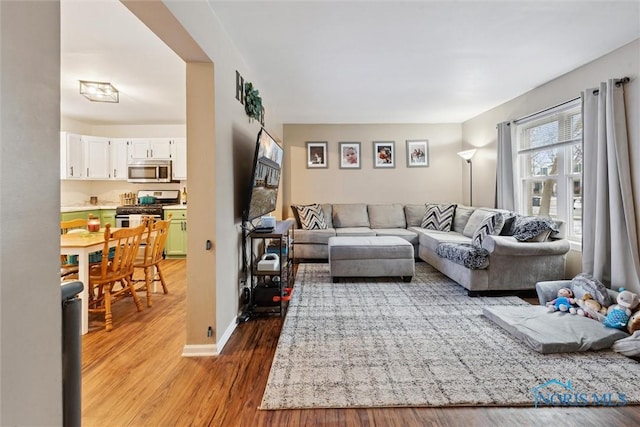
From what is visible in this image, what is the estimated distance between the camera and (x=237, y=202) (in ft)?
9.20

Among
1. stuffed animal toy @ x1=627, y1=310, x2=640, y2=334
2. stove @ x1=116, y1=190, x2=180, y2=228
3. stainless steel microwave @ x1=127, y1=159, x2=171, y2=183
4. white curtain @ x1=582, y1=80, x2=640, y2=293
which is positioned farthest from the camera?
stainless steel microwave @ x1=127, y1=159, x2=171, y2=183

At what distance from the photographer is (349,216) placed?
18.9 feet

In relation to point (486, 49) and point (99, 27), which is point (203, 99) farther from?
point (486, 49)

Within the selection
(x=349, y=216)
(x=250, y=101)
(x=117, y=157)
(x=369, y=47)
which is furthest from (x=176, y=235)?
(x=369, y=47)

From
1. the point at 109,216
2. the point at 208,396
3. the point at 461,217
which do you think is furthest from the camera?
the point at 109,216

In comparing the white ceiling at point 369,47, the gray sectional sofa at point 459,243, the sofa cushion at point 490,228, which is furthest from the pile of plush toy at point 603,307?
the white ceiling at point 369,47

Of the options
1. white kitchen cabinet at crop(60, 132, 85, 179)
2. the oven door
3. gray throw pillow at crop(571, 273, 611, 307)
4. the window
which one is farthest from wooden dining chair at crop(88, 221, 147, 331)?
the window

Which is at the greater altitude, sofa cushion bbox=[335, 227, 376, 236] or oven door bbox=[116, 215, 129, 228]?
oven door bbox=[116, 215, 129, 228]

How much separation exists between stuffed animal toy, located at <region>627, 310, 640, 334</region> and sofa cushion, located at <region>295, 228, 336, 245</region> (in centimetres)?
346

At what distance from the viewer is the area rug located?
1725 millimetres

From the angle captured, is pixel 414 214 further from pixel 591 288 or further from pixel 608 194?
pixel 591 288

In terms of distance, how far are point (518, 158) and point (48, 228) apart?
5219 mm

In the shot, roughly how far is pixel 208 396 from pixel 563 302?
2.98 meters

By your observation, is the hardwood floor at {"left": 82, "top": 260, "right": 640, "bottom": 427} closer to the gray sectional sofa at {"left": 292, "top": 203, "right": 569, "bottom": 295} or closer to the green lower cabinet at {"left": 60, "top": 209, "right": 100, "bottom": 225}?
the gray sectional sofa at {"left": 292, "top": 203, "right": 569, "bottom": 295}
